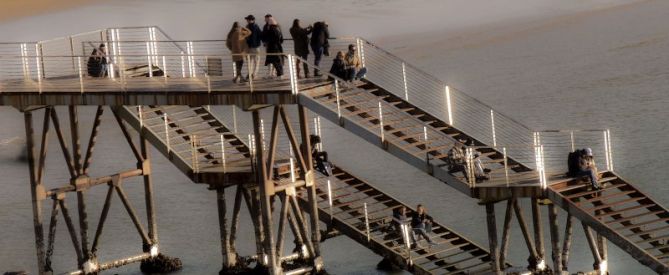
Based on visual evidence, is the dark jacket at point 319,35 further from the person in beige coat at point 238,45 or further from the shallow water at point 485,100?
the shallow water at point 485,100

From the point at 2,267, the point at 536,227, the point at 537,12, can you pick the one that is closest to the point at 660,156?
the point at 536,227

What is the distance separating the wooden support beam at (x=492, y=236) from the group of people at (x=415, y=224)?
1757 millimetres

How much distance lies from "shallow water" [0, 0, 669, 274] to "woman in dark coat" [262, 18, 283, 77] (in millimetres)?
7261

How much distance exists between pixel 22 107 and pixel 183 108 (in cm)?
545

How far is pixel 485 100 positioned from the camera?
256 feet

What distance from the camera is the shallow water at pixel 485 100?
5816 centimetres

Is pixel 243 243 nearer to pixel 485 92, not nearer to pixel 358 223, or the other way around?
pixel 358 223

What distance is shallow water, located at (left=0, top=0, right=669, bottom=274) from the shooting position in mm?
58156

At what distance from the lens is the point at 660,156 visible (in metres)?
64.1

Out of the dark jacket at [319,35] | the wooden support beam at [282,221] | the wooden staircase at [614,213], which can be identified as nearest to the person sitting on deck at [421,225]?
the wooden support beam at [282,221]

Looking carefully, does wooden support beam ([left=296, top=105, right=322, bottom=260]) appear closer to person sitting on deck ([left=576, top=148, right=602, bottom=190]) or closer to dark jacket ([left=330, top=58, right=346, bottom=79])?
dark jacket ([left=330, top=58, right=346, bottom=79])

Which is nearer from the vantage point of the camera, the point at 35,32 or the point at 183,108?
the point at 183,108

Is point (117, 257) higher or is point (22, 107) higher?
point (22, 107)

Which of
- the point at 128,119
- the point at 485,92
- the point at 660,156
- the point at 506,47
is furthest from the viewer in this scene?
the point at 506,47
